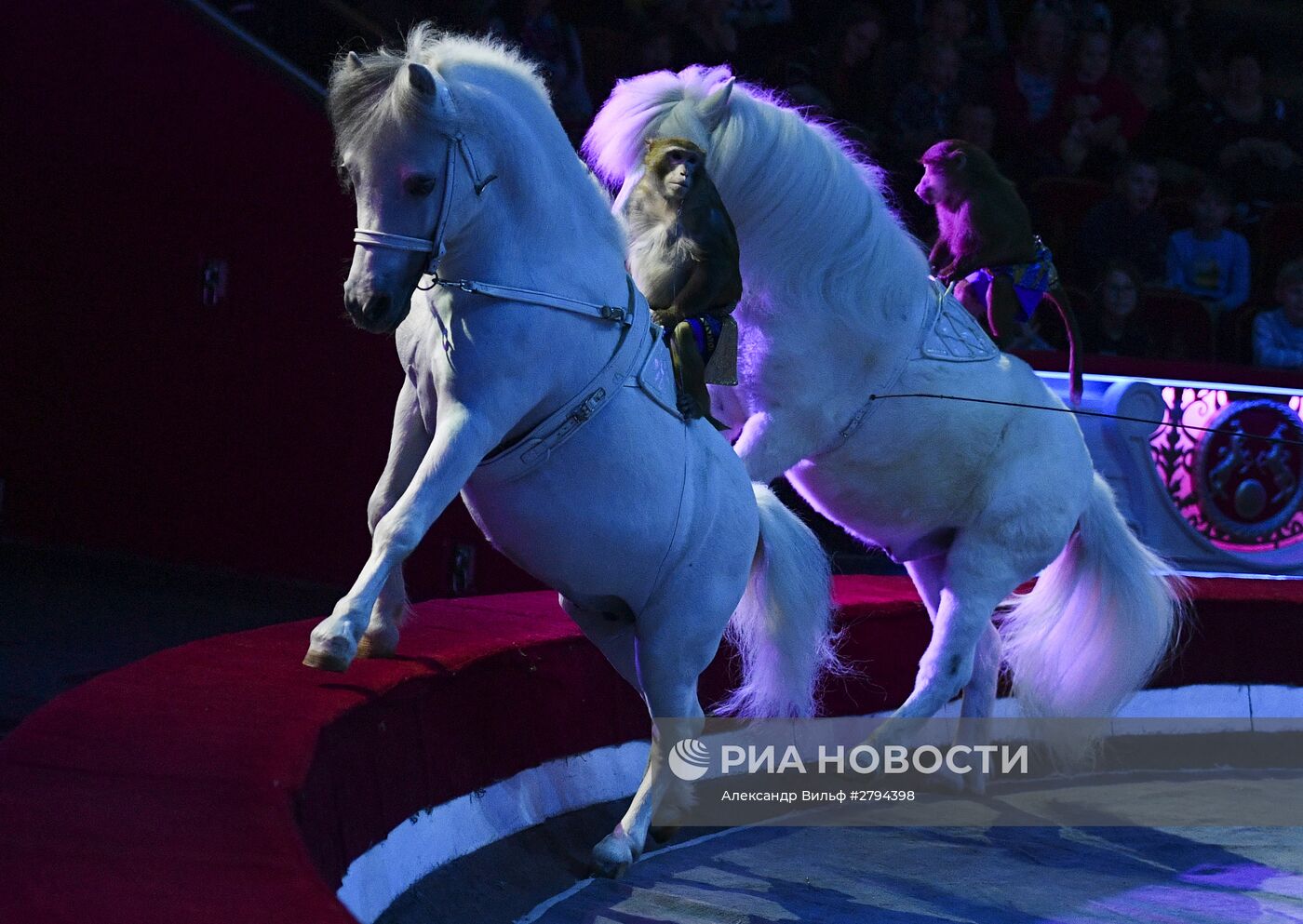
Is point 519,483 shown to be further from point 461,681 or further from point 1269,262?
point 1269,262

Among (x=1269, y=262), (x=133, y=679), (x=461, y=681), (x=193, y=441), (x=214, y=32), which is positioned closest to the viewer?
(x=133, y=679)

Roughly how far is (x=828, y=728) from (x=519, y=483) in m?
2.03

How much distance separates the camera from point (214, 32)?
250 inches

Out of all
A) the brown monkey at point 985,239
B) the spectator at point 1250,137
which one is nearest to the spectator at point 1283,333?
the spectator at point 1250,137

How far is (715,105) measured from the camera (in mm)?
3684

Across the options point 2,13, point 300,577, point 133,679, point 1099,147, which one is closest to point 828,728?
point 133,679

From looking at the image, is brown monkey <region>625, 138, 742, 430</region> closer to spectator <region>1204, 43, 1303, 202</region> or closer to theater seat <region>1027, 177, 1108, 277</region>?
theater seat <region>1027, 177, 1108, 277</region>

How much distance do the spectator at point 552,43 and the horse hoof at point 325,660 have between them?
521 centimetres

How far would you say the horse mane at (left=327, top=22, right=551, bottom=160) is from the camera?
8.46 feet

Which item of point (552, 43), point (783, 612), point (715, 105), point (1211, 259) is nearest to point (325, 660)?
point (783, 612)

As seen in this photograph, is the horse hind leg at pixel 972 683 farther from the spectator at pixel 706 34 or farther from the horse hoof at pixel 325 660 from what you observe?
the spectator at pixel 706 34

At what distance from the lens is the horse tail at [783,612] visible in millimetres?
3623

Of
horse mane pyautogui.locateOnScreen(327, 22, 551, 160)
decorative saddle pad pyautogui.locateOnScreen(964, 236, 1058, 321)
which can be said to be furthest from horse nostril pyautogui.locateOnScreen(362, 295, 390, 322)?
decorative saddle pad pyautogui.locateOnScreen(964, 236, 1058, 321)

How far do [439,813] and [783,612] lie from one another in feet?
3.23
